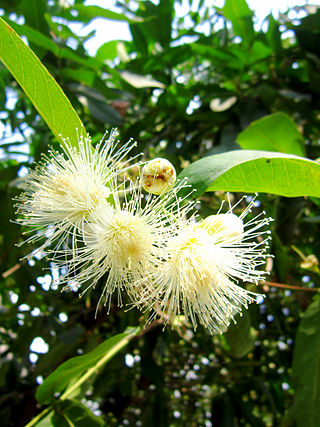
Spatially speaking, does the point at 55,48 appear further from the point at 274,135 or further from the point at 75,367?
the point at 75,367

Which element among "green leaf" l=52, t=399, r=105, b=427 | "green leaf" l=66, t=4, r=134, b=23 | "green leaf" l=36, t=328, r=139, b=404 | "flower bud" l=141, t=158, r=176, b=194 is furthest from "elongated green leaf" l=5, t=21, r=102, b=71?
"green leaf" l=52, t=399, r=105, b=427

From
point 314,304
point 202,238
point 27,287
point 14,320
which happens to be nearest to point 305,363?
point 314,304

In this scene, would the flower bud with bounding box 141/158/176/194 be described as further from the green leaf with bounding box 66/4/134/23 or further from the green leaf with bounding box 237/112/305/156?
the green leaf with bounding box 66/4/134/23

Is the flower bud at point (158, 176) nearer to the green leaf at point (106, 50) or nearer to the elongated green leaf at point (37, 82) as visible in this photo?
the elongated green leaf at point (37, 82)

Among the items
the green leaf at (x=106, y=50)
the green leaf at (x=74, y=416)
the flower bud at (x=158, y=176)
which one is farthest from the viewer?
the green leaf at (x=106, y=50)

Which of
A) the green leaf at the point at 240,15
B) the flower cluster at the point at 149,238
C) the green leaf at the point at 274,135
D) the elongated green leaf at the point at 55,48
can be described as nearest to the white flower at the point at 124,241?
the flower cluster at the point at 149,238

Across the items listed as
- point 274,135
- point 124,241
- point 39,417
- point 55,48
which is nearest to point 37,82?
point 124,241

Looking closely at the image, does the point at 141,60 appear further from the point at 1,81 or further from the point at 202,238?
the point at 202,238
